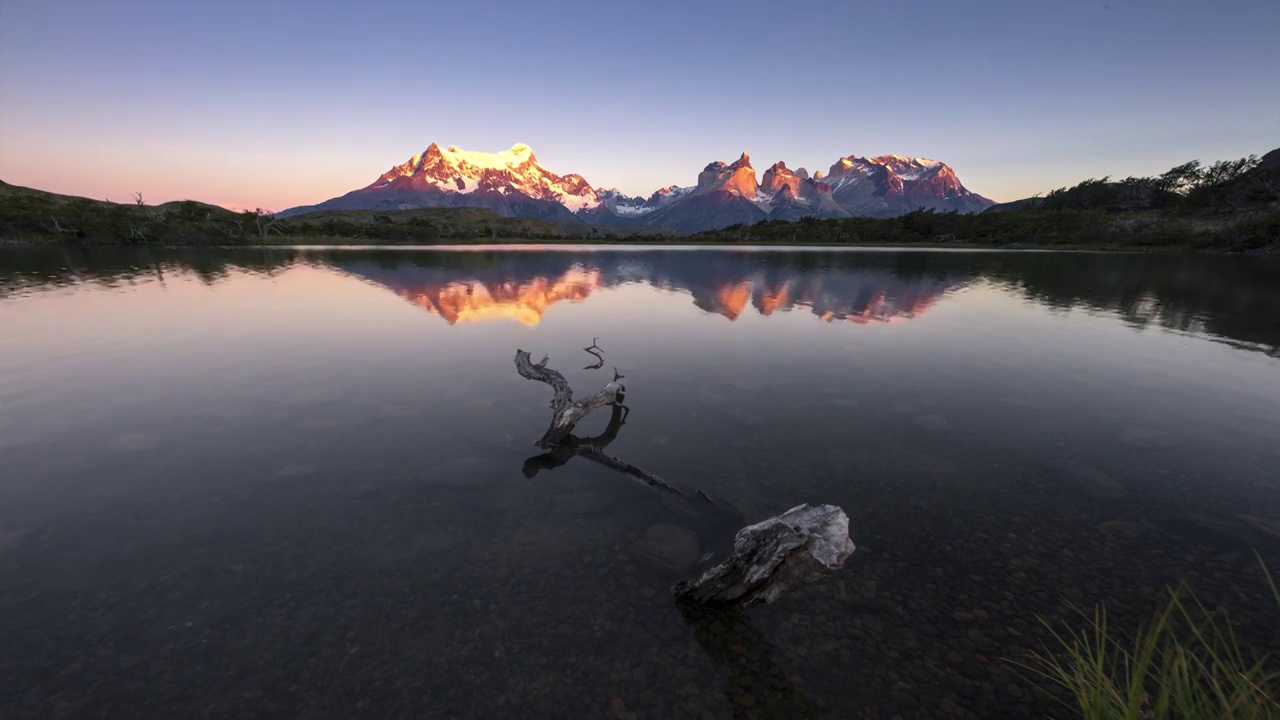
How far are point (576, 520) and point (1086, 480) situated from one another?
14.3 m

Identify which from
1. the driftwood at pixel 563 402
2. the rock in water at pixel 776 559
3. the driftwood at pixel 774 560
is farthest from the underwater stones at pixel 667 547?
the driftwood at pixel 563 402

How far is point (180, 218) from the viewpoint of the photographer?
549ft

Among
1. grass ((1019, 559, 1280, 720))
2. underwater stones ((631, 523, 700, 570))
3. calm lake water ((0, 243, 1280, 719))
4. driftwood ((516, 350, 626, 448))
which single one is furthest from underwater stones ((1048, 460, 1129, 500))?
driftwood ((516, 350, 626, 448))

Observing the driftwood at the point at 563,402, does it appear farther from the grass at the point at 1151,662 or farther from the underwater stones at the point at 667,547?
the grass at the point at 1151,662

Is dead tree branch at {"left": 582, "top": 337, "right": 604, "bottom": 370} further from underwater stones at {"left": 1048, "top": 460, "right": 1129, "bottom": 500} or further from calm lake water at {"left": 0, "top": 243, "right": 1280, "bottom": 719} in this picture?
underwater stones at {"left": 1048, "top": 460, "right": 1129, "bottom": 500}

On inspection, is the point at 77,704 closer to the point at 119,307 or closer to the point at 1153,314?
the point at 119,307

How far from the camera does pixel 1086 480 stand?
43.9 ft

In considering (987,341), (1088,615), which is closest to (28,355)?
(1088,615)

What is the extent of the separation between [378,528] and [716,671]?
8227 millimetres

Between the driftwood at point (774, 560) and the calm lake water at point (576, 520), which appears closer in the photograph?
the calm lake water at point (576, 520)

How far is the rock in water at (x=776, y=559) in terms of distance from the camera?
798cm

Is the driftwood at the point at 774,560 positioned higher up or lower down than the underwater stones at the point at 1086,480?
higher up

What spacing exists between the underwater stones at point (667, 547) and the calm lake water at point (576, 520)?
92mm

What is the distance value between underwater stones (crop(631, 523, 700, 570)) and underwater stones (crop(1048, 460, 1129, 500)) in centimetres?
1090
